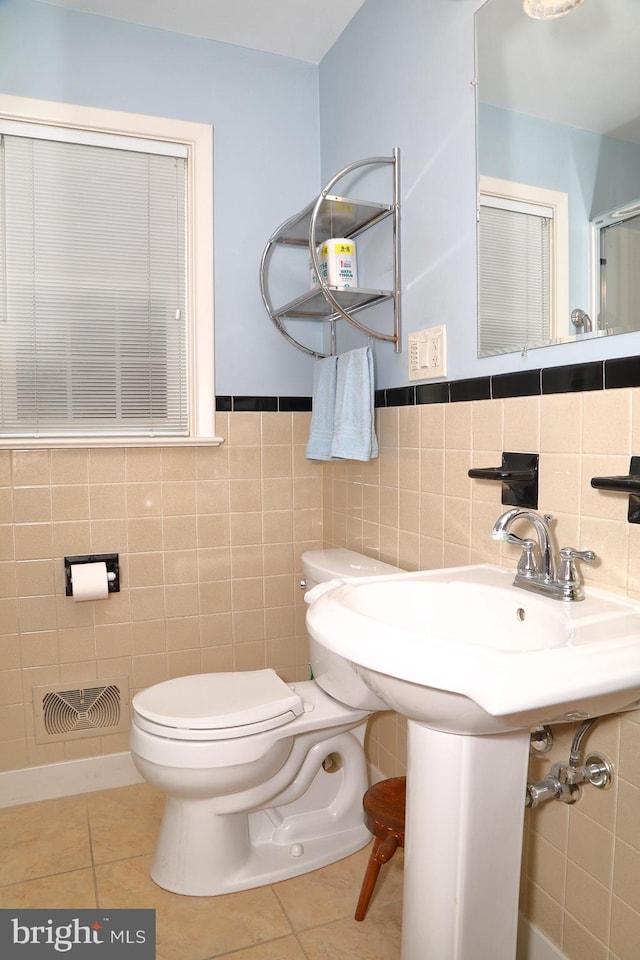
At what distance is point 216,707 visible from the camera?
1.60m

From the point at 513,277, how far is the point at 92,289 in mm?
1328

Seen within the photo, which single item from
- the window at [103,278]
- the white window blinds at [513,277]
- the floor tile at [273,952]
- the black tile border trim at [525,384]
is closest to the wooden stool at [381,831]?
the floor tile at [273,952]

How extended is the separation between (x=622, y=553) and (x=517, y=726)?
1.27 ft

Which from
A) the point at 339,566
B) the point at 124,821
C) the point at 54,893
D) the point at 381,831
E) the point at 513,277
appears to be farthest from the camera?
the point at 124,821

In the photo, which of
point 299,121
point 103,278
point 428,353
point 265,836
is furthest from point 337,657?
point 299,121

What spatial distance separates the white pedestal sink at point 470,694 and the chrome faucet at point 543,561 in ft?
0.09

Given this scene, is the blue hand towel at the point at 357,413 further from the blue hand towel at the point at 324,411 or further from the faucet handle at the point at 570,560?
the faucet handle at the point at 570,560

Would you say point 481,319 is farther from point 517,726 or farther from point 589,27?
point 517,726

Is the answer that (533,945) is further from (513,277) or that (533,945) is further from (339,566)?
(513,277)

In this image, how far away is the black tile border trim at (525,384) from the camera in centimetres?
113

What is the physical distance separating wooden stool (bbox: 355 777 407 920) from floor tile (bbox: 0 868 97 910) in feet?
2.14

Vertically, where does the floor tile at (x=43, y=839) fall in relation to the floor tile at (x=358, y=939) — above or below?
above

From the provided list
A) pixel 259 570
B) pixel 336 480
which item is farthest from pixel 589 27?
pixel 259 570

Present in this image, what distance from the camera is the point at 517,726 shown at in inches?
36.4
